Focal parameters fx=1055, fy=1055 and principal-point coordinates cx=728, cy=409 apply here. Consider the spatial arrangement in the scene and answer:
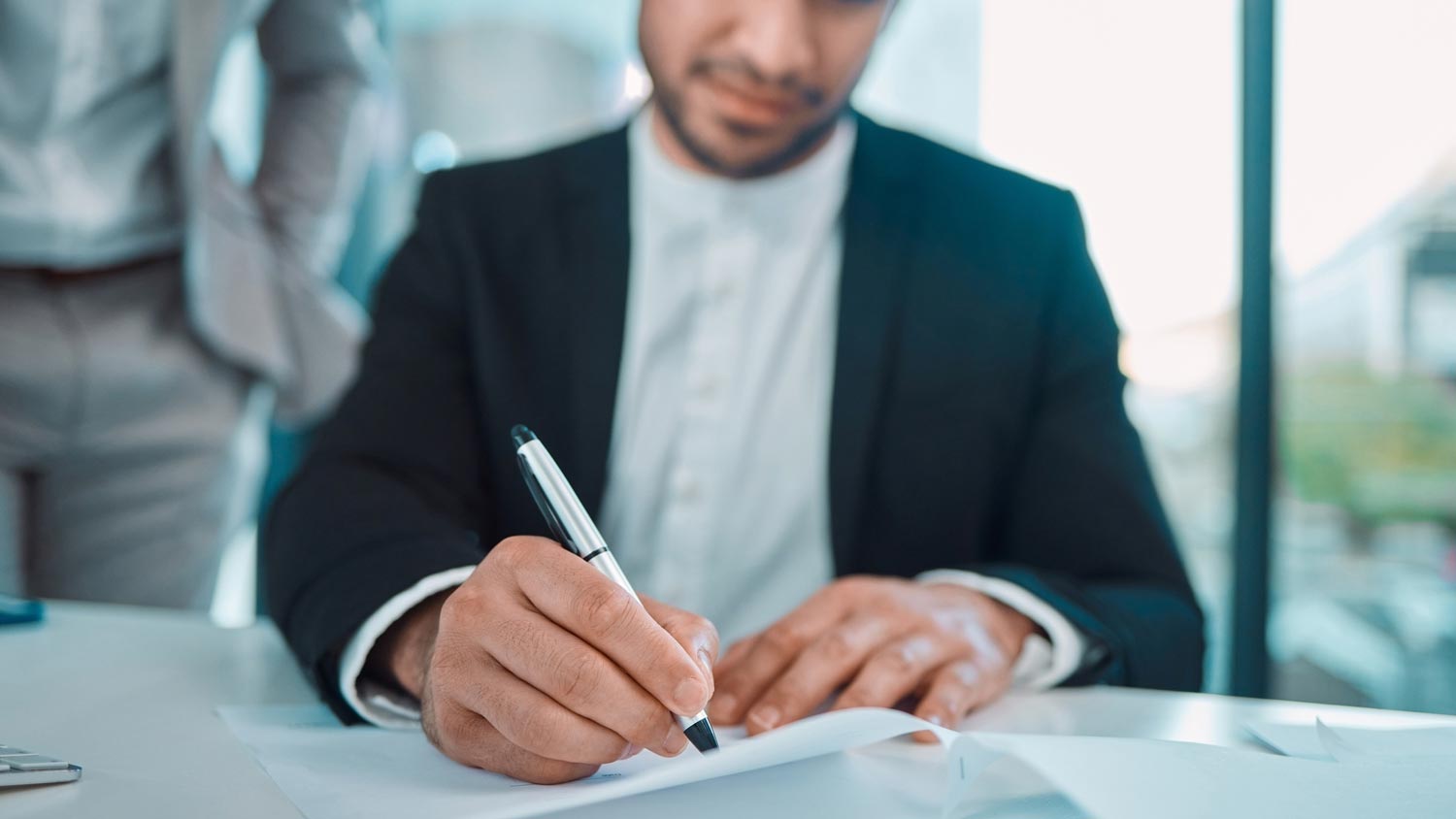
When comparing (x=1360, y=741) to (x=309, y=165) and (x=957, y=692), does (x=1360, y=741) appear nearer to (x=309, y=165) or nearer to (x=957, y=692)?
(x=957, y=692)

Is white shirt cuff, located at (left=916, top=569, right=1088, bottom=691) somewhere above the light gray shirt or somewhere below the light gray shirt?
below

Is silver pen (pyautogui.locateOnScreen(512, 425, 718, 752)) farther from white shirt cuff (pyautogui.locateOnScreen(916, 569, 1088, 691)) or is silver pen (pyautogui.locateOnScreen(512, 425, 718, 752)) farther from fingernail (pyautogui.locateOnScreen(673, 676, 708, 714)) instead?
white shirt cuff (pyautogui.locateOnScreen(916, 569, 1088, 691))

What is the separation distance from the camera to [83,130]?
1423 mm

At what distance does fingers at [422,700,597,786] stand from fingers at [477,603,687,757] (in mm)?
36

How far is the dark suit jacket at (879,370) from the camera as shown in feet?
3.37

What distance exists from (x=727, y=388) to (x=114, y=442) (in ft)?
2.94

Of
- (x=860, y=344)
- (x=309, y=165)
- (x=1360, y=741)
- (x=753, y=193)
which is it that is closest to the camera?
(x=1360, y=741)

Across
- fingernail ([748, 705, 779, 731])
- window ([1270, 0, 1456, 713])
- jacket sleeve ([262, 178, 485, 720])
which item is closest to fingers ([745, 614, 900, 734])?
fingernail ([748, 705, 779, 731])

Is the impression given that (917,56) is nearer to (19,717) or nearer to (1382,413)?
(1382,413)

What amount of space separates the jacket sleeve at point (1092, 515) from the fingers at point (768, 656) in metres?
0.17

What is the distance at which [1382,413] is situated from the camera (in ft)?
7.82

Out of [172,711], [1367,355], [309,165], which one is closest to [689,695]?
[172,711]

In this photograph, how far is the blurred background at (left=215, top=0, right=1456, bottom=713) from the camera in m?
2.30

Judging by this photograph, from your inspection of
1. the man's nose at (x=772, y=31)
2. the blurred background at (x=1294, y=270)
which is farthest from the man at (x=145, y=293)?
the man's nose at (x=772, y=31)
